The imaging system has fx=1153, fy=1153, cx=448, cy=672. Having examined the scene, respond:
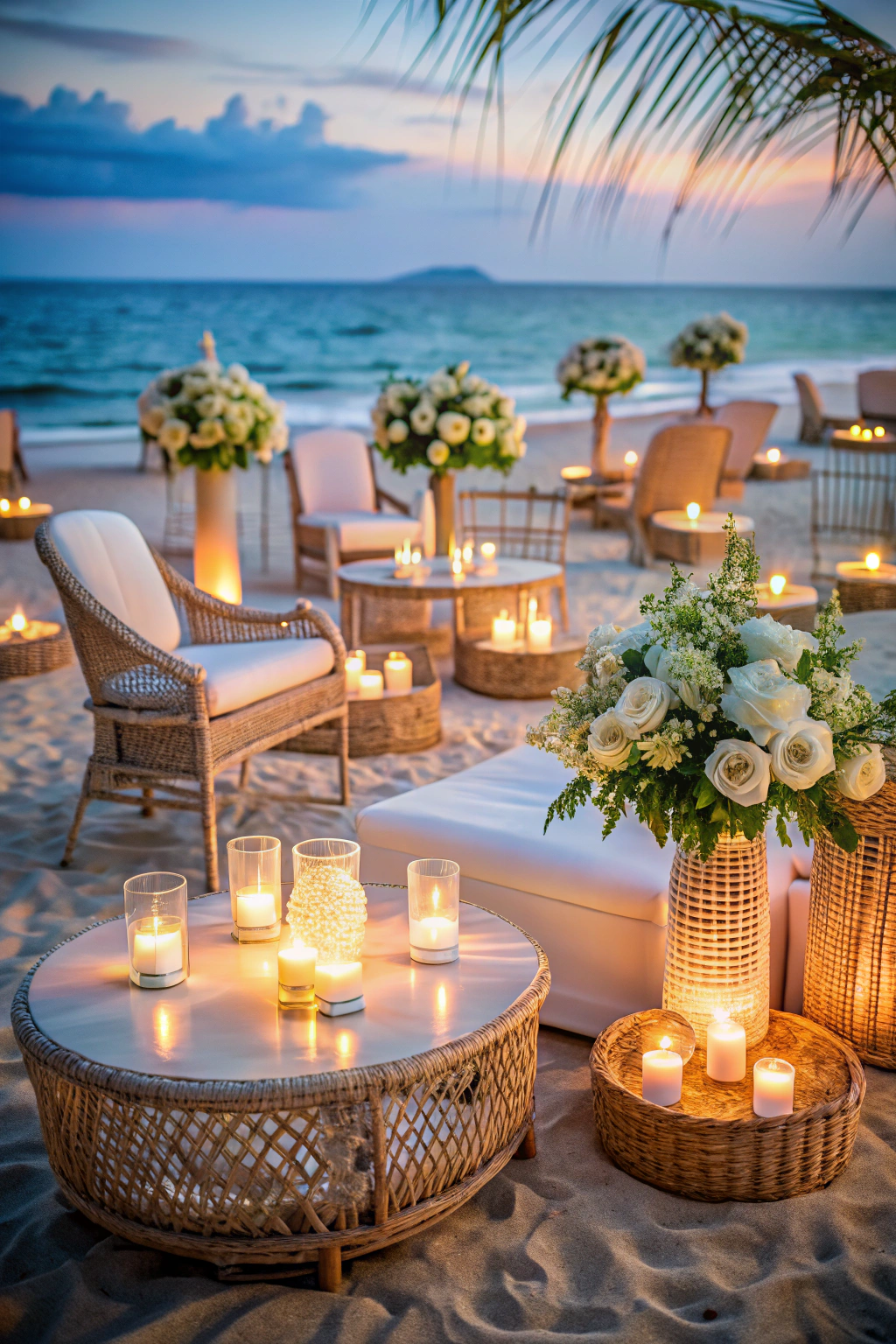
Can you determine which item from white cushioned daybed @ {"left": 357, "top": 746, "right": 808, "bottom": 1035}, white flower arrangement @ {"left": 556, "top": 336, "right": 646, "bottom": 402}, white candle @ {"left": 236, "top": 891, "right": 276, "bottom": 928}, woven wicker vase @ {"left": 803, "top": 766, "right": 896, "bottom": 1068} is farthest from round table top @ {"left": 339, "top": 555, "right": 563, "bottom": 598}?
white flower arrangement @ {"left": 556, "top": 336, "right": 646, "bottom": 402}

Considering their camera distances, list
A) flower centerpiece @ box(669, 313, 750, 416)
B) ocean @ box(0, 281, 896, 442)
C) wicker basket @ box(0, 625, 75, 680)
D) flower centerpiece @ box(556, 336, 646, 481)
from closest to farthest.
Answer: wicker basket @ box(0, 625, 75, 680)
flower centerpiece @ box(556, 336, 646, 481)
flower centerpiece @ box(669, 313, 750, 416)
ocean @ box(0, 281, 896, 442)

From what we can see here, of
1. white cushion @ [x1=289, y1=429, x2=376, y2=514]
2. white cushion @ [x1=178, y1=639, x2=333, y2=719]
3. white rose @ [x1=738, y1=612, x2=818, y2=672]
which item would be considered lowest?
white cushion @ [x1=178, y1=639, x2=333, y2=719]

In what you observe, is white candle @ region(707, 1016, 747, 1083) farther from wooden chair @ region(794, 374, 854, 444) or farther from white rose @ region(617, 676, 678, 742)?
wooden chair @ region(794, 374, 854, 444)

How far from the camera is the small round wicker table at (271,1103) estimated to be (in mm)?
1734

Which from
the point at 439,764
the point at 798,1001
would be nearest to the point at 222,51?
the point at 439,764

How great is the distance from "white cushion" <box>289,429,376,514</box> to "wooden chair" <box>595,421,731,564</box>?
194 cm

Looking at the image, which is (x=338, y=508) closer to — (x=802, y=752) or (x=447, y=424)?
(x=447, y=424)

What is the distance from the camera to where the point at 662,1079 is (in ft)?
6.77

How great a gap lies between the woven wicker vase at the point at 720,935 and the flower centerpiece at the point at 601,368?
7419 mm

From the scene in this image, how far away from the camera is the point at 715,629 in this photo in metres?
1.97

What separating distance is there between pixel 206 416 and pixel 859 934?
359cm

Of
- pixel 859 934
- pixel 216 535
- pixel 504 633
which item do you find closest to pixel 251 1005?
pixel 859 934

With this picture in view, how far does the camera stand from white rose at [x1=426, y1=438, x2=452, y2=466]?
19.1 ft

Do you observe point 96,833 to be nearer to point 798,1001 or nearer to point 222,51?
point 798,1001
